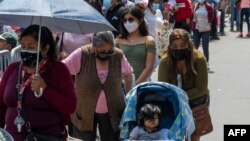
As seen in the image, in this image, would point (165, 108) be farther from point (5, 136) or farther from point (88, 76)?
point (5, 136)

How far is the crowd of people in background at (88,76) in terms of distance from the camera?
15.0 ft

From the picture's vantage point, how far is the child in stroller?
5.66 m

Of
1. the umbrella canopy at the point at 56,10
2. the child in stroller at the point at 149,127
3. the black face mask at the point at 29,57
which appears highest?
the umbrella canopy at the point at 56,10

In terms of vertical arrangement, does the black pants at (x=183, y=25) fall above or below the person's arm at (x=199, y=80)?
below

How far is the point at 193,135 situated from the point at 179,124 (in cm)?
79

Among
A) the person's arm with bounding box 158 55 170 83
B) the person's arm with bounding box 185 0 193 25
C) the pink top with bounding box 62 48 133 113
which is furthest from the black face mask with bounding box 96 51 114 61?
the person's arm with bounding box 185 0 193 25

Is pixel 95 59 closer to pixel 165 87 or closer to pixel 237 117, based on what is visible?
pixel 165 87

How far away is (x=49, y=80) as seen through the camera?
4621 mm

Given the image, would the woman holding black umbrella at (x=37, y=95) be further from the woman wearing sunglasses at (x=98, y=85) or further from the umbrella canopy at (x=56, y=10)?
the woman wearing sunglasses at (x=98, y=85)

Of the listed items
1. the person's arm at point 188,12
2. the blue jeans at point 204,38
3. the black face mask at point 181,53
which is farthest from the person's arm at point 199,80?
the person's arm at point 188,12

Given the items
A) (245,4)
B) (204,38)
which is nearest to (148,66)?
(204,38)

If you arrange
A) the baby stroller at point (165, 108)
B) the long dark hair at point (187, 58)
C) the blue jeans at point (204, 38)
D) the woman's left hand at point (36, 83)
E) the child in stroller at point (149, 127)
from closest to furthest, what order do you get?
the woman's left hand at point (36, 83)
the child in stroller at point (149, 127)
the baby stroller at point (165, 108)
the long dark hair at point (187, 58)
the blue jeans at point (204, 38)

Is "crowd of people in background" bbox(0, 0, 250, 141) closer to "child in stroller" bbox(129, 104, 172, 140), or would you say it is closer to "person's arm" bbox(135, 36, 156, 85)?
"person's arm" bbox(135, 36, 156, 85)

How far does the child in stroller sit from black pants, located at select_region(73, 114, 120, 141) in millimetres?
443
